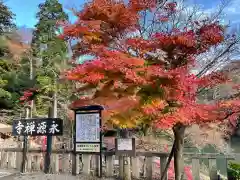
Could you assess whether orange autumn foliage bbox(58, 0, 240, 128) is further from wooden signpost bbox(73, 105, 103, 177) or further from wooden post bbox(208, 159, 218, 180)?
wooden post bbox(208, 159, 218, 180)

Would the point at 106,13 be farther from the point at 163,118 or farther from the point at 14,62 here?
the point at 14,62

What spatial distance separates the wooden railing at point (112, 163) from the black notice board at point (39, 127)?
2.39 feet

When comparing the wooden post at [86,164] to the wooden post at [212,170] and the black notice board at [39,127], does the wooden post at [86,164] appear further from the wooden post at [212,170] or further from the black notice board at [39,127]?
the wooden post at [212,170]

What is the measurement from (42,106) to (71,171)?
50.8 ft

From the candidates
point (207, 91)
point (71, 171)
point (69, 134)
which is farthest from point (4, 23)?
point (207, 91)

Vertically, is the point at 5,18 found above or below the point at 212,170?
above

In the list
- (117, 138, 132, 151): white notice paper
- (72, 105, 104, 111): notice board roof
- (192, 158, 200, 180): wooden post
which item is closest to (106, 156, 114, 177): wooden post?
(117, 138, 132, 151): white notice paper

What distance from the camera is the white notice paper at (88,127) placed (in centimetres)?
810

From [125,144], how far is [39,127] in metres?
3.37

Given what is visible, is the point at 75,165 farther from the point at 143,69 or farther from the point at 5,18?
the point at 5,18

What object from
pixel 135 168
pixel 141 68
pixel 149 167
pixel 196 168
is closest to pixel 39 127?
pixel 135 168

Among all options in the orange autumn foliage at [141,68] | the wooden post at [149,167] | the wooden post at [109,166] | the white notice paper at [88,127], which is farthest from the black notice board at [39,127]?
the wooden post at [149,167]

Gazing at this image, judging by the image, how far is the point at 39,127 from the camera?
9.35 metres

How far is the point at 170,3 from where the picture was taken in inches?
318
